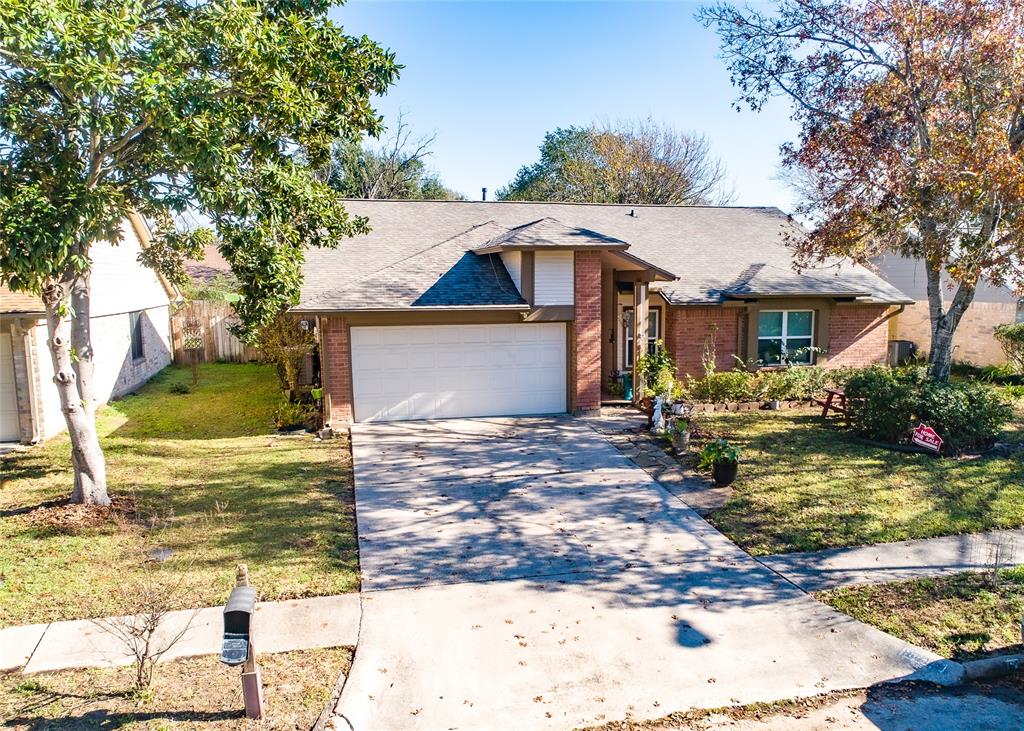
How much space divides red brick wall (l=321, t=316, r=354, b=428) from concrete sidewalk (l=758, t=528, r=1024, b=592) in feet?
30.0

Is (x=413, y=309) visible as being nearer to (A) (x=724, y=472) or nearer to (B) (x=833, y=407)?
(A) (x=724, y=472)

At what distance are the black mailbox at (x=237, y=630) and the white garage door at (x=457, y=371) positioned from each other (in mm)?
9828

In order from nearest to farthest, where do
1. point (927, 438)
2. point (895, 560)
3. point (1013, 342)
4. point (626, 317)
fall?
1. point (895, 560)
2. point (927, 438)
3. point (626, 317)
4. point (1013, 342)

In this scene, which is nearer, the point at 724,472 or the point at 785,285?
the point at 724,472

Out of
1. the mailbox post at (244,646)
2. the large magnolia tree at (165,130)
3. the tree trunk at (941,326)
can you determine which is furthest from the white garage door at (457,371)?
the mailbox post at (244,646)

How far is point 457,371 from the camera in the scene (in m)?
15.2

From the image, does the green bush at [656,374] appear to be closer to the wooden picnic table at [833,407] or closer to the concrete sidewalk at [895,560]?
the wooden picnic table at [833,407]

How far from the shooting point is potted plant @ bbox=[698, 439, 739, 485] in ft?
34.1

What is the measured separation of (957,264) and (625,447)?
6561 mm

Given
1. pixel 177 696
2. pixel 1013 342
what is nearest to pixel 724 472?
pixel 177 696

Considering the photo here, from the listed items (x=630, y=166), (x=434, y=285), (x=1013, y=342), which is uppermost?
(x=630, y=166)

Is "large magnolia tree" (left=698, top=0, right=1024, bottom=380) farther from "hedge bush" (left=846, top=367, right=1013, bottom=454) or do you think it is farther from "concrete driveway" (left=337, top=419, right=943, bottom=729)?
"concrete driveway" (left=337, top=419, right=943, bottom=729)

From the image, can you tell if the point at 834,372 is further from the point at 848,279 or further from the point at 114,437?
the point at 114,437

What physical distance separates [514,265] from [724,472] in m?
7.18
